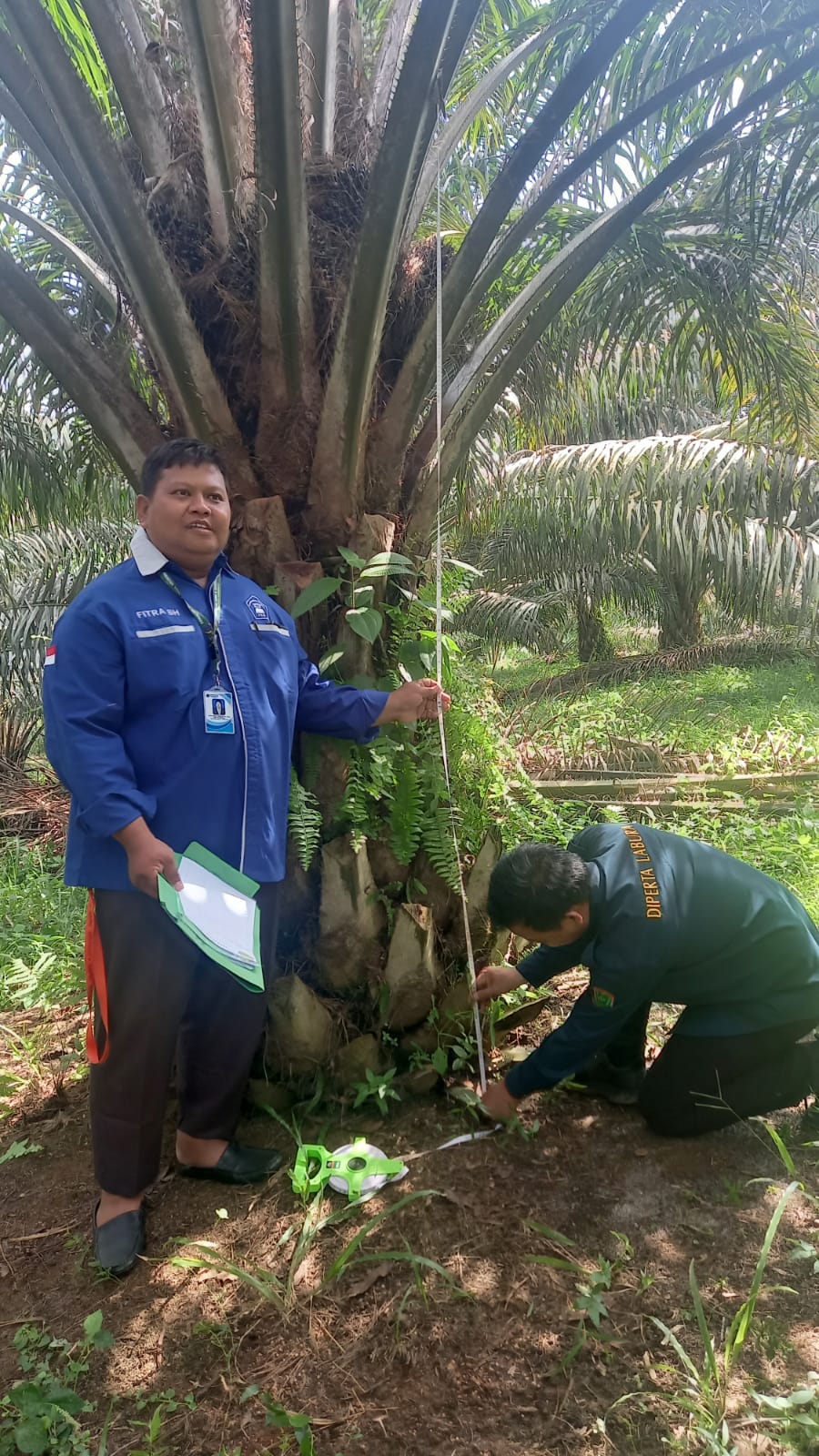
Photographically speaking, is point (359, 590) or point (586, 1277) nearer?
point (586, 1277)

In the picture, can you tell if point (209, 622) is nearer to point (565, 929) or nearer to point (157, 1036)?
point (157, 1036)

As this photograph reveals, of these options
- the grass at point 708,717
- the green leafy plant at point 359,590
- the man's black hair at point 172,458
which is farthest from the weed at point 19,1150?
the grass at point 708,717

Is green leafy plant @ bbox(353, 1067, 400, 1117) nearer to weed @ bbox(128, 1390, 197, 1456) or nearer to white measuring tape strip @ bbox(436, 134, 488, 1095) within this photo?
white measuring tape strip @ bbox(436, 134, 488, 1095)

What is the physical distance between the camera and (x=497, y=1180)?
88.2 inches

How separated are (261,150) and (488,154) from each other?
2.98 meters

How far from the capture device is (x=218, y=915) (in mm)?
1866

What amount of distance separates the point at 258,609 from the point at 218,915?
0.85 m

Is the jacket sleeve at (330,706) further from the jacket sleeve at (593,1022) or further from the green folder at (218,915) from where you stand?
the jacket sleeve at (593,1022)

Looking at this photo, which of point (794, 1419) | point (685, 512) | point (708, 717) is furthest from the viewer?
point (685, 512)

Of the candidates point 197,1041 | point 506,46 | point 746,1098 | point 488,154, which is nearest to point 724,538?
point 488,154

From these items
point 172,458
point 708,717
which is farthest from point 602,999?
point 708,717

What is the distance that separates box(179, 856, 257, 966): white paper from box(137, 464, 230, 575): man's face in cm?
79

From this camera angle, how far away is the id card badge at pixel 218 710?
204cm

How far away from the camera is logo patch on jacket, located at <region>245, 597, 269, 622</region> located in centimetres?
223
